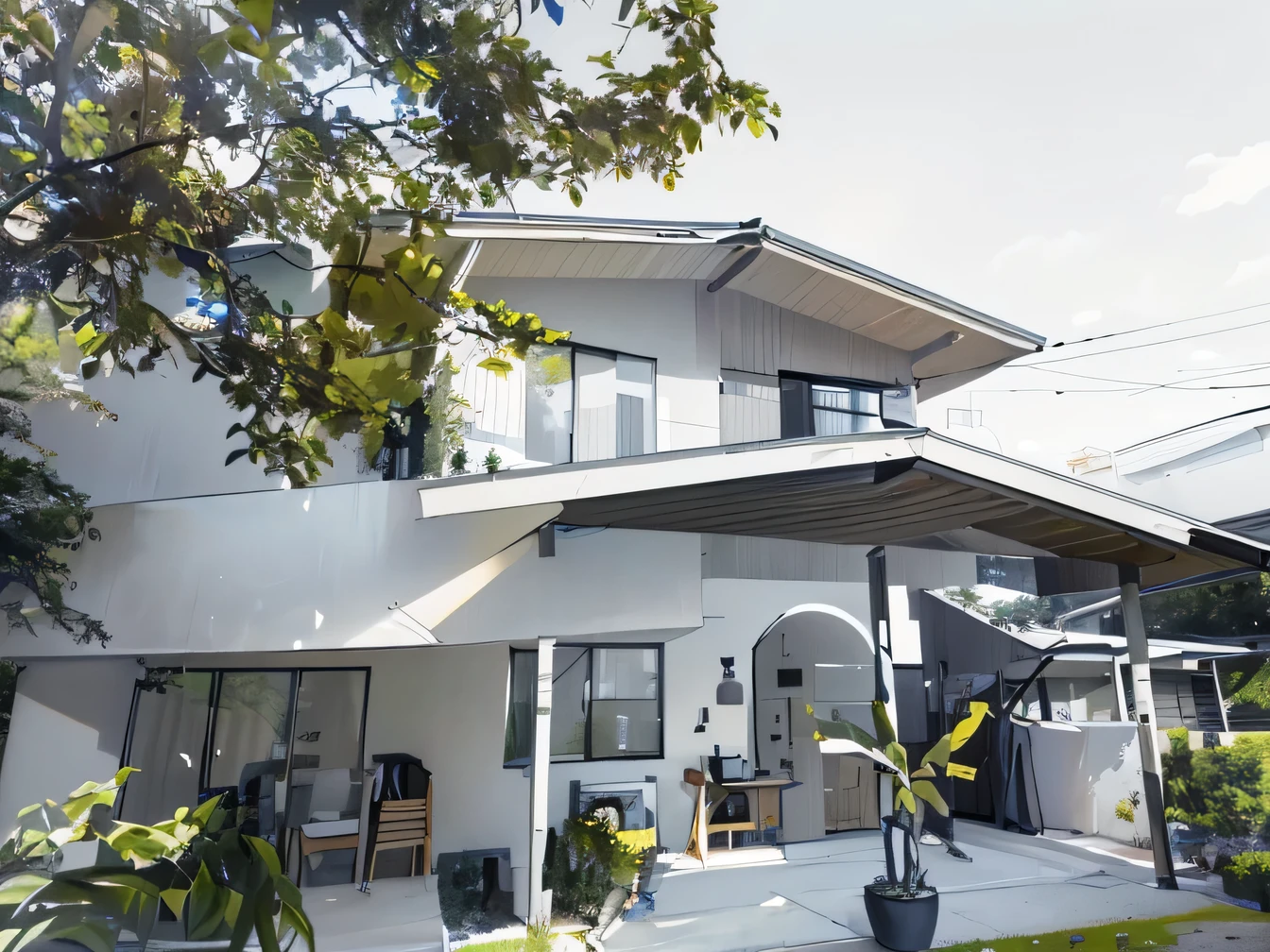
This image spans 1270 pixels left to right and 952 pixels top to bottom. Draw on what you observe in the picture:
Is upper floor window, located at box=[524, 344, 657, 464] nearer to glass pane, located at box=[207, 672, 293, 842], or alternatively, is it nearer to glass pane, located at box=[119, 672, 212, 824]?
glass pane, located at box=[207, 672, 293, 842]

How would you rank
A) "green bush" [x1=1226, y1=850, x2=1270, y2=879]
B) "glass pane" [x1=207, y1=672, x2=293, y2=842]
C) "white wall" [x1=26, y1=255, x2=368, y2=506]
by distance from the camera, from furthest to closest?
1. "glass pane" [x1=207, y1=672, x2=293, y2=842]
2. "green bush" [x1=1226, y1=850, x2=1270, y2=879]
3. "white wall" [x1=26, y1=255, x2=368, y2=506]

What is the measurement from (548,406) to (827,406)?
4.30 metres

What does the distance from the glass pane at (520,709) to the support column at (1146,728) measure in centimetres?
632

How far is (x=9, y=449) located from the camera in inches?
241

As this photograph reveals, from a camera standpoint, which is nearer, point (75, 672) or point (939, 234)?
point (75, 672)

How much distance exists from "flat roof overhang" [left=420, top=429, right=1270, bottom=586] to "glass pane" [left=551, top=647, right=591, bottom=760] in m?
2.81

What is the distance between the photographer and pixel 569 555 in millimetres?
7062

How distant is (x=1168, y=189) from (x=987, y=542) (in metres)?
31.7

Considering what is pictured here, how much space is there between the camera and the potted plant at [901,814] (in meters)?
6.48

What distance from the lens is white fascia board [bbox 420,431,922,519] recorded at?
5.80 m

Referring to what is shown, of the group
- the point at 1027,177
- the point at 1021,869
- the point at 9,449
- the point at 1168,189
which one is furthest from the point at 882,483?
the point at 1168,189

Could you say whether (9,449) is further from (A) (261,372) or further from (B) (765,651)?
(B) (765,651)

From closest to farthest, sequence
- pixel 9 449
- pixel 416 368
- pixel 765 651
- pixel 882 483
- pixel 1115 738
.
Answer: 1. pixel 416 368
2. pixel 9 449
3. pixel 882 483
4. pixel 1115 738
5. pixel 765 651

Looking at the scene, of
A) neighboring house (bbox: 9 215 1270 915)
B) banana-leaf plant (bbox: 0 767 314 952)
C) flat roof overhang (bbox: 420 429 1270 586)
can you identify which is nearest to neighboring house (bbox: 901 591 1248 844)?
neighboring house (bbox: 9 215 1270 915)
